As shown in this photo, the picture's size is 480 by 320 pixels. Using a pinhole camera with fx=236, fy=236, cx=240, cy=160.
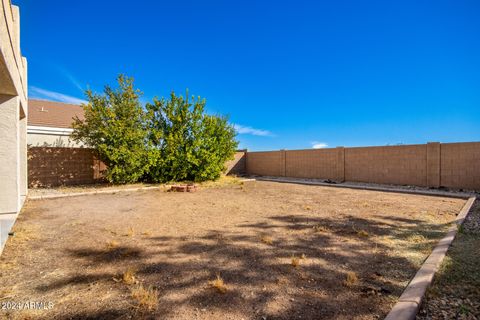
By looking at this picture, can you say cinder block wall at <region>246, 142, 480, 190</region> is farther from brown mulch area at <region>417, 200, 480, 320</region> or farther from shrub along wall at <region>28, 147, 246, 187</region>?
shrub along wall at <region>28, 147, 246, 187</region>

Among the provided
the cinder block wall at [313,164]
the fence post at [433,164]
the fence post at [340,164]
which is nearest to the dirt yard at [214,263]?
the fence post at [433,164]

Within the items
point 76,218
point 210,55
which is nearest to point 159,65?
point 210,55

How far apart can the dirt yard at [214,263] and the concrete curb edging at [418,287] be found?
0.32 ft

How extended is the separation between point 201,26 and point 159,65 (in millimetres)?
3876

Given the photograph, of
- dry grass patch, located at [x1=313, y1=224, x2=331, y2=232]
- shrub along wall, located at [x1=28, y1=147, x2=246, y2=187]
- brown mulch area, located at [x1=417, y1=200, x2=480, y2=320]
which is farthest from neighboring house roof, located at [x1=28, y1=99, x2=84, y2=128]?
brown mulch area, located at [x1=417, y1=200, x2=480, y2=320]

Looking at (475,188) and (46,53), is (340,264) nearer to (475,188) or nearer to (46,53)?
(475,188)

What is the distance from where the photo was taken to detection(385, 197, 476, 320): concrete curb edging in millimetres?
1930

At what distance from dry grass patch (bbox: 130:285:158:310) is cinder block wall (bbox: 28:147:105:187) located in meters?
11.1

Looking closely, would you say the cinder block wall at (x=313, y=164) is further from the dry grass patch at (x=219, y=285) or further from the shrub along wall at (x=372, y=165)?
the dry grass patch at (x=219, y=285)

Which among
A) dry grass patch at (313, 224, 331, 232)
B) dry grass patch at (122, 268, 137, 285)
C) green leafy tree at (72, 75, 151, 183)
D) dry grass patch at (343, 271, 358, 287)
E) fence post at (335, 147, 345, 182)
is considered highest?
green leafy tree at (72, 75, 151, 183)

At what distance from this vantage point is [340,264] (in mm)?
2951

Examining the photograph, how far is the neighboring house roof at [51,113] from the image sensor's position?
13059 mm

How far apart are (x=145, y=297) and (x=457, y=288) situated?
3.05 metres

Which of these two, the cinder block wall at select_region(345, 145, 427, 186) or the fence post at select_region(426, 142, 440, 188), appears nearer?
the fence post at select_region(426, 142, 440, 188)
